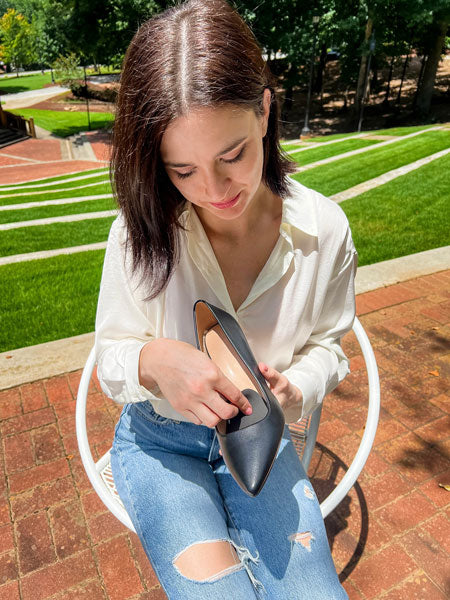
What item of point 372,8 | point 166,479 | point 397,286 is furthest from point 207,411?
point 372,8

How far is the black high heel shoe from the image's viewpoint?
126cm

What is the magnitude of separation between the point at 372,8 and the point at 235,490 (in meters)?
19.9

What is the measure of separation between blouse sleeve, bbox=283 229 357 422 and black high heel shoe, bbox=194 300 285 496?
0.69ft

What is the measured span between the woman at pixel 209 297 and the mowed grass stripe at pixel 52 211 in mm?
6811

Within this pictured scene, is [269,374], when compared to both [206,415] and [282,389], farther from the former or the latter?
[206,415]

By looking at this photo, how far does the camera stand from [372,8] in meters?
17.2

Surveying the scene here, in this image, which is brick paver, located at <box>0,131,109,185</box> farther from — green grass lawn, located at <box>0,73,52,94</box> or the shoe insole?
green grass lawn, located at <box>0,73,52,94</box>

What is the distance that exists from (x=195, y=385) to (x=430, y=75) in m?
25.1

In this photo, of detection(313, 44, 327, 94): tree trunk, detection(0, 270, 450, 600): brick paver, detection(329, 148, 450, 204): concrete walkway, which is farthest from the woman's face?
detection(313, 44, 327, 94): tree trunk

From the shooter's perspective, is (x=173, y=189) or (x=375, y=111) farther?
(x=375, y=111)

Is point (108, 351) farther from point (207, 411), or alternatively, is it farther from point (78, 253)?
point (78, 253)

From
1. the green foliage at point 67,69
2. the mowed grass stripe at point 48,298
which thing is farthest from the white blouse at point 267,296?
the green foliage at point 67,69

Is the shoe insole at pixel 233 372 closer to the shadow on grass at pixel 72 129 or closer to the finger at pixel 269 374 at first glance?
the finger at pixel 269 374

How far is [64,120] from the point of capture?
103ft
